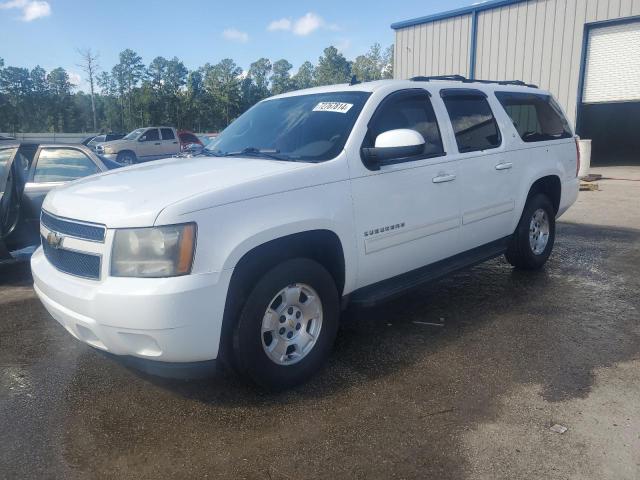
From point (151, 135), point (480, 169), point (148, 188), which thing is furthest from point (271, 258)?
point (151, 135)

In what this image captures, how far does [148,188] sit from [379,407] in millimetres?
1839

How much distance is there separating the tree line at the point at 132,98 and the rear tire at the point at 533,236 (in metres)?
62.9

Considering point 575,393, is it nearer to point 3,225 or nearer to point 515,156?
point 515,156

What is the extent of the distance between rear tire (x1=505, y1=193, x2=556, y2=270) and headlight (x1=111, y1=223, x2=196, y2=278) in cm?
375

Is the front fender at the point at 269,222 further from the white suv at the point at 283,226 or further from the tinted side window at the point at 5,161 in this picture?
the tinted side window at the point at 5,161

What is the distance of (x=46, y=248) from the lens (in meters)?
3.33

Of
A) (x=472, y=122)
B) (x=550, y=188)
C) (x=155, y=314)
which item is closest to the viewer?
(x=155, y=314)

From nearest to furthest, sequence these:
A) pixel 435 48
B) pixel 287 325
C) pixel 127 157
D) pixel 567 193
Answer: pixel 287 325 → pixel 567 193 → pixel 435 48 → pixel 127 157

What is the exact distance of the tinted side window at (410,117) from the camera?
3791 millimetres

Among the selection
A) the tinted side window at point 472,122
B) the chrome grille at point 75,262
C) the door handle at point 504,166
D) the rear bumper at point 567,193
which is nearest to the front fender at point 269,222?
the chrome grille at point 75,262

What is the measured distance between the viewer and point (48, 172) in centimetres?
628

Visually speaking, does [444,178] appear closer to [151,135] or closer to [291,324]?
[291,324]

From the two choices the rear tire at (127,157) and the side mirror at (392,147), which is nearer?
the side mirror at (392,147)

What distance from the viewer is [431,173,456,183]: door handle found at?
401 centimetres
